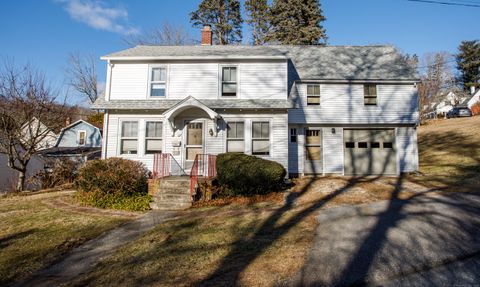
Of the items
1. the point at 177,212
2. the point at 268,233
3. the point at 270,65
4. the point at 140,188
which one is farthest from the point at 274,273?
the point at 270,65

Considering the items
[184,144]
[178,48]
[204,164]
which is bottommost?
[204,164]

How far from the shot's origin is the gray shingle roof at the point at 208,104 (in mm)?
12297

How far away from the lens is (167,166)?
12195mm

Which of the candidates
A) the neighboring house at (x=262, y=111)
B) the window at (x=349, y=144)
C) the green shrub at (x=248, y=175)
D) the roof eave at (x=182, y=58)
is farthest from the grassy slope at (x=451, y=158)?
the roof eave at (x=182, y=58)

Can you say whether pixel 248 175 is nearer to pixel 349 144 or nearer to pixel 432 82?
pixel 349 144

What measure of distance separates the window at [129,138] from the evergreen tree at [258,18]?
24.5 metres

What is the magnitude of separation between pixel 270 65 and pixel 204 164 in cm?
574

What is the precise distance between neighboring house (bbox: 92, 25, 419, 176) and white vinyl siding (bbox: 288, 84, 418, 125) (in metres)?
0.05

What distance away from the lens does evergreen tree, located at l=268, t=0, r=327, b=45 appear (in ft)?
101

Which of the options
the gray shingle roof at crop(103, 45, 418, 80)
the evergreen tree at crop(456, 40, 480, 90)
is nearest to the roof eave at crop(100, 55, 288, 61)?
the gray shingle roof at crop(103, 45, 418, 80)

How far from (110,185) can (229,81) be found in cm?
701

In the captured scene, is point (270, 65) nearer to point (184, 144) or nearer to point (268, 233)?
point (184, 144)

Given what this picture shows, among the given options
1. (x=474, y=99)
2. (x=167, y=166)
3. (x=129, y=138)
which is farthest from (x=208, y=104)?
(x=474, y=99)

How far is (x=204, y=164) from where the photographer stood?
12.4 meters
